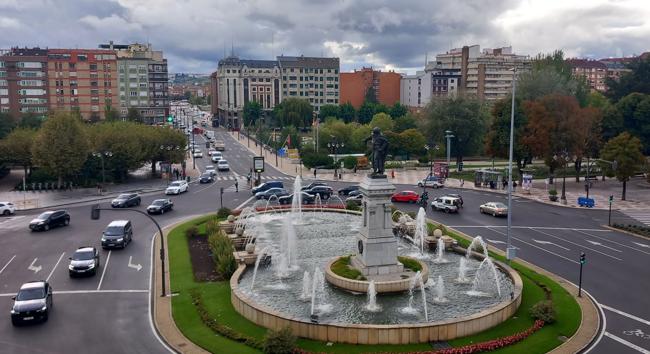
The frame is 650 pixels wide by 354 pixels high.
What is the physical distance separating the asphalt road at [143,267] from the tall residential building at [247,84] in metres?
103

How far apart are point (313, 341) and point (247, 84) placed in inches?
5519

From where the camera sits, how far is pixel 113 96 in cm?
12169

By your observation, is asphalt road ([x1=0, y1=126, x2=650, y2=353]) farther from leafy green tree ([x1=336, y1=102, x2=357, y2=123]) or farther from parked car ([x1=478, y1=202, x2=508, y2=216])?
leafy green tree ([x1=336, y1=102, x2=357, y2=123])

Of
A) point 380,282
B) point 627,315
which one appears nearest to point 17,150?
point 380,282

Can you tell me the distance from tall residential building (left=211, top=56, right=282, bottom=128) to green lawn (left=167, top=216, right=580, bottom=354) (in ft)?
424

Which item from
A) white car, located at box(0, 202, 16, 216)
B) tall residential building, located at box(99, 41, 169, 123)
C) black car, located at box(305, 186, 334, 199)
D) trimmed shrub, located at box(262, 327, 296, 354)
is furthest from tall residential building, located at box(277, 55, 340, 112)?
trimmed shrub, located at box(262, 327, 296, 354)

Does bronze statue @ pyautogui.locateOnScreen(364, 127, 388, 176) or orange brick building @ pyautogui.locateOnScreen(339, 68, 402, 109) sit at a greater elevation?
orange brick building @ pyautogui.locateOnScreen(339, 68, 402, 109)

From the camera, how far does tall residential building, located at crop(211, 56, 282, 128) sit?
15488 cm

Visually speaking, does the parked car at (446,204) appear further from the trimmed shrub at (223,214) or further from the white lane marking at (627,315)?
the white lane marking at (627,315)

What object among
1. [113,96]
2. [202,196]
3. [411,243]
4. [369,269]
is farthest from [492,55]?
[369,269]

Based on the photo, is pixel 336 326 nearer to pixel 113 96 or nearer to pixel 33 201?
pixel 33 201

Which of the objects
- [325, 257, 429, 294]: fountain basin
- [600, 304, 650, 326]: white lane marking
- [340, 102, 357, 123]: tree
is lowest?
[600, 304, 650, 326]: white lane marking

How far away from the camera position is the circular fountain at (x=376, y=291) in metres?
20.6

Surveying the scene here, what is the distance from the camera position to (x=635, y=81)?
298ft
